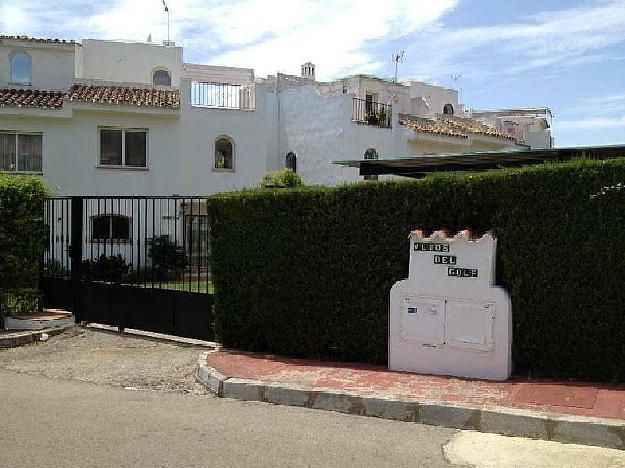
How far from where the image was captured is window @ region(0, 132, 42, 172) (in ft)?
73.8

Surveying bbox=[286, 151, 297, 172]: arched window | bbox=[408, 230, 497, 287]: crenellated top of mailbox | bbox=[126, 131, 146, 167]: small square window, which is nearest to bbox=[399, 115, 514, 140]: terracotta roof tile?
bbox=[286, 151, 297, 172]: arched window

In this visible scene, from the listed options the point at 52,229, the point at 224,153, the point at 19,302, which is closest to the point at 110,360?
the point at 19,302

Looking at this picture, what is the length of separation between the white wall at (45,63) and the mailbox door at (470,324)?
20.4 m

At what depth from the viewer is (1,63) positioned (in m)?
23.9

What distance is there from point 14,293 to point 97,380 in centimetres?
442

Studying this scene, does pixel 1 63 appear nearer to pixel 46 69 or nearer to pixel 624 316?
pixel 46 69

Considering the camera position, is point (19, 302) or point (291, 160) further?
point (291, 160)

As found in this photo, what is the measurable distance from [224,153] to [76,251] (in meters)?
12.7

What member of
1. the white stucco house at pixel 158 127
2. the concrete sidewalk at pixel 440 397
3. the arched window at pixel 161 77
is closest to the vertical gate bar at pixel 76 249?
the concrete sidewalk at pixel 440 397

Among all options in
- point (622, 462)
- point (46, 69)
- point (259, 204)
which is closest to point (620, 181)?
point (622, 462)

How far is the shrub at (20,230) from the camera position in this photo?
1194 centimetres

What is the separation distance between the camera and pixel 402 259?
330 inches

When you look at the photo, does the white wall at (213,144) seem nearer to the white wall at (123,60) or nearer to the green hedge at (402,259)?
the white wall at (123,60)

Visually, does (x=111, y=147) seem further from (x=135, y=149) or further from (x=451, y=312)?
(x=451, y=312)
